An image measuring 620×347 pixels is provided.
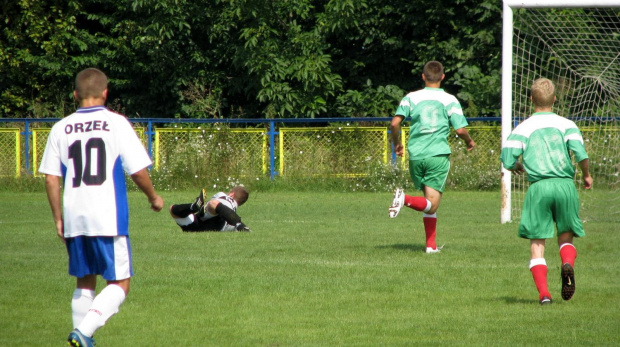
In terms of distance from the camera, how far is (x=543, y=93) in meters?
6.25

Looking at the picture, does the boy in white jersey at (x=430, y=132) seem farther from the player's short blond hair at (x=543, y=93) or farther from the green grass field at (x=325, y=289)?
the player's short blond hair at (x=543, y=93)

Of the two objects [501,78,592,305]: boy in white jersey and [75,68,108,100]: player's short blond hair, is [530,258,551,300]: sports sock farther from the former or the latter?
[75,68,108,100]: player's short blond hair

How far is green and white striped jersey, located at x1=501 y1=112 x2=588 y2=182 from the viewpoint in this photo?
6.16 meters

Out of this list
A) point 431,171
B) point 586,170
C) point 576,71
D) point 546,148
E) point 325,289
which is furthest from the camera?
point 576,71

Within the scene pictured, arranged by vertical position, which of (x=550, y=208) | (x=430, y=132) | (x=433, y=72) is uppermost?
(x=433, y=72)

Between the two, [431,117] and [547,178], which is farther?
[431,117]

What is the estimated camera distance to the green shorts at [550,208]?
612 centimetres

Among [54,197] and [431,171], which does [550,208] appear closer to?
[431,171]

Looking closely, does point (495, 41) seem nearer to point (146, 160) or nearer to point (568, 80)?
point (568, 80)

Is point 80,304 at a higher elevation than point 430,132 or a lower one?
lower

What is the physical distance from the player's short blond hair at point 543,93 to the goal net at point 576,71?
18.5ft

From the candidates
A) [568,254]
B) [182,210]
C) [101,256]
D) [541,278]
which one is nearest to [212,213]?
[182,210]

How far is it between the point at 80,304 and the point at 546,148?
339 cm

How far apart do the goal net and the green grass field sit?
1573mm
